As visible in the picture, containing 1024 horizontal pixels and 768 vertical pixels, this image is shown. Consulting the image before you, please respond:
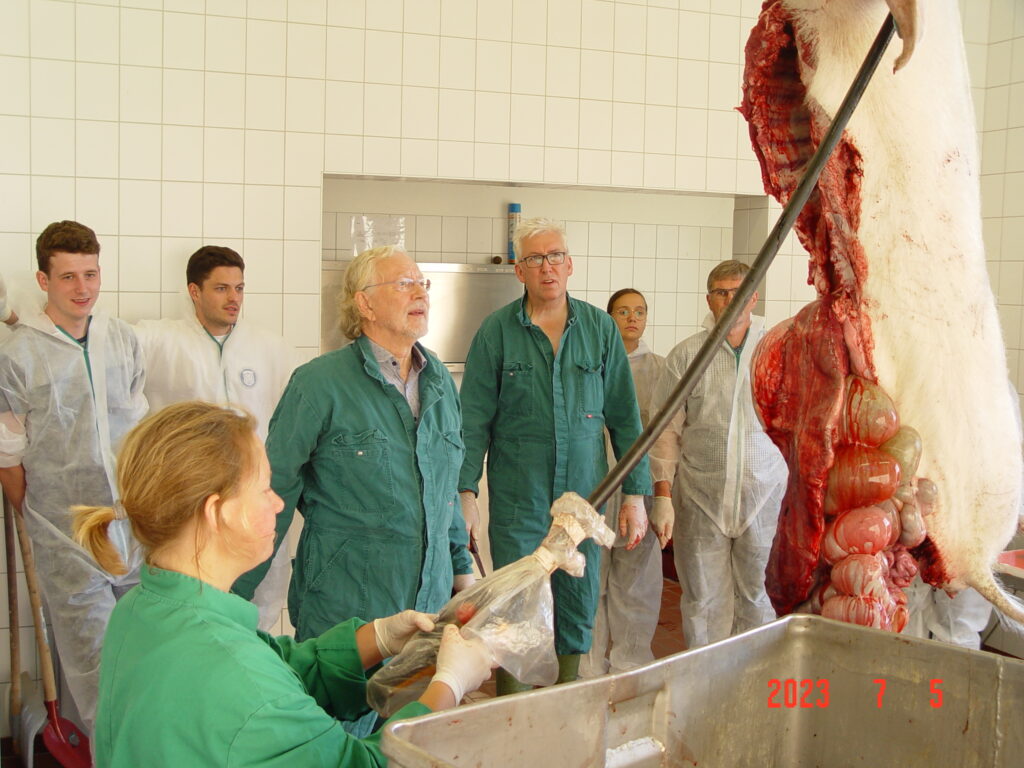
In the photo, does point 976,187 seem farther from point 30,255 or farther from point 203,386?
point 30,255

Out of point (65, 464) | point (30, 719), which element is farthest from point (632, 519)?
point (30, 719)

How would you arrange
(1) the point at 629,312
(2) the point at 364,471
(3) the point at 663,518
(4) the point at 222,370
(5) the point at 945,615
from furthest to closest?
(1) the point at 629,312
(4) the point at 222,370
(3) the point at 663,518
(5) the point at 945,615
(2) the point at 364,471

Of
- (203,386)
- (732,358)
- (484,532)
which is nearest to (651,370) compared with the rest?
(732,358)

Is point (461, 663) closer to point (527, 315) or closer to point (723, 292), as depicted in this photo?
point (527, 315)

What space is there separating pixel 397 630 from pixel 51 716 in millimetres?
2289

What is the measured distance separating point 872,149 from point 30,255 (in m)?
3.22

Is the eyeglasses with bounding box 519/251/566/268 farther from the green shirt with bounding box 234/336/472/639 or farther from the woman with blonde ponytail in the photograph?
the woman with blonde ponytail

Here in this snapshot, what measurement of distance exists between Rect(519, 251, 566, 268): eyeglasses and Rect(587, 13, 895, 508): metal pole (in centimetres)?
208

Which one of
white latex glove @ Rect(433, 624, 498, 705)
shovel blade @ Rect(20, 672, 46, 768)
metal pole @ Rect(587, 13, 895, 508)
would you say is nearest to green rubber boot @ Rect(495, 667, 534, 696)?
shovel blade @ Rect(20, 672, 46, 768)

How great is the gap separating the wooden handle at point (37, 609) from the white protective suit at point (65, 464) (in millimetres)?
176

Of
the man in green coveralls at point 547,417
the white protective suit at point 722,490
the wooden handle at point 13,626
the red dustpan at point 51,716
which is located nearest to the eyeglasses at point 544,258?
the man in green coveralls at point 547,417

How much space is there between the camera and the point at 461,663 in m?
1.32

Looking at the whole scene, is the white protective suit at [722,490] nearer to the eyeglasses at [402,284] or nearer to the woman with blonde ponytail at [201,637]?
the eyeglasses at [402,284]

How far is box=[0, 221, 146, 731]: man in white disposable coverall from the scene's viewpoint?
10.4 feet
